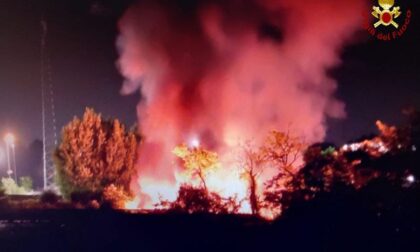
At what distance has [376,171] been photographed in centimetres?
2008

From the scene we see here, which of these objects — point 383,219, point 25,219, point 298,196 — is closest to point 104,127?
point 25,219

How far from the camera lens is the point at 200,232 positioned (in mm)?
23141

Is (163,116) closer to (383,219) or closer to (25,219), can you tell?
(25,219)

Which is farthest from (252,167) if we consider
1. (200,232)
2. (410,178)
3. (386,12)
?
(410,178)

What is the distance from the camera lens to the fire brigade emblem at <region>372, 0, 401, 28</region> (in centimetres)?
3038

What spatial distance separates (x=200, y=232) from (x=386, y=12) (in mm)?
17246

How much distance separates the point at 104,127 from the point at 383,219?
956 inches

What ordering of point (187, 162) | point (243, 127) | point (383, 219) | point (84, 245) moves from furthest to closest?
1. point (243, 127)
2. point (187, 162)
3. point (84, 245)
4. point (383, 219)

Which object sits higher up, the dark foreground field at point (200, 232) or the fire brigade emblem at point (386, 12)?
the fire brigade emblem at point (386, 12)

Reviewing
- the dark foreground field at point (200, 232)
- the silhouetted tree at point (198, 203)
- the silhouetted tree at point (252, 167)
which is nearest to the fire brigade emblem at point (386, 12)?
the silhouetted tree at point (252, 167)

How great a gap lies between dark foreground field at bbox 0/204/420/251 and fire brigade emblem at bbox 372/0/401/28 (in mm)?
13969

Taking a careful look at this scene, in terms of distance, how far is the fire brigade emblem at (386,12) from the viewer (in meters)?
30.4

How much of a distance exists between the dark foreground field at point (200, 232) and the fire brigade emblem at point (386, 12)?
550 inches

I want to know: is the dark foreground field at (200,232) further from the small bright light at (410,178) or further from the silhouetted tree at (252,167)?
the silhouetted tree at (252,167)
